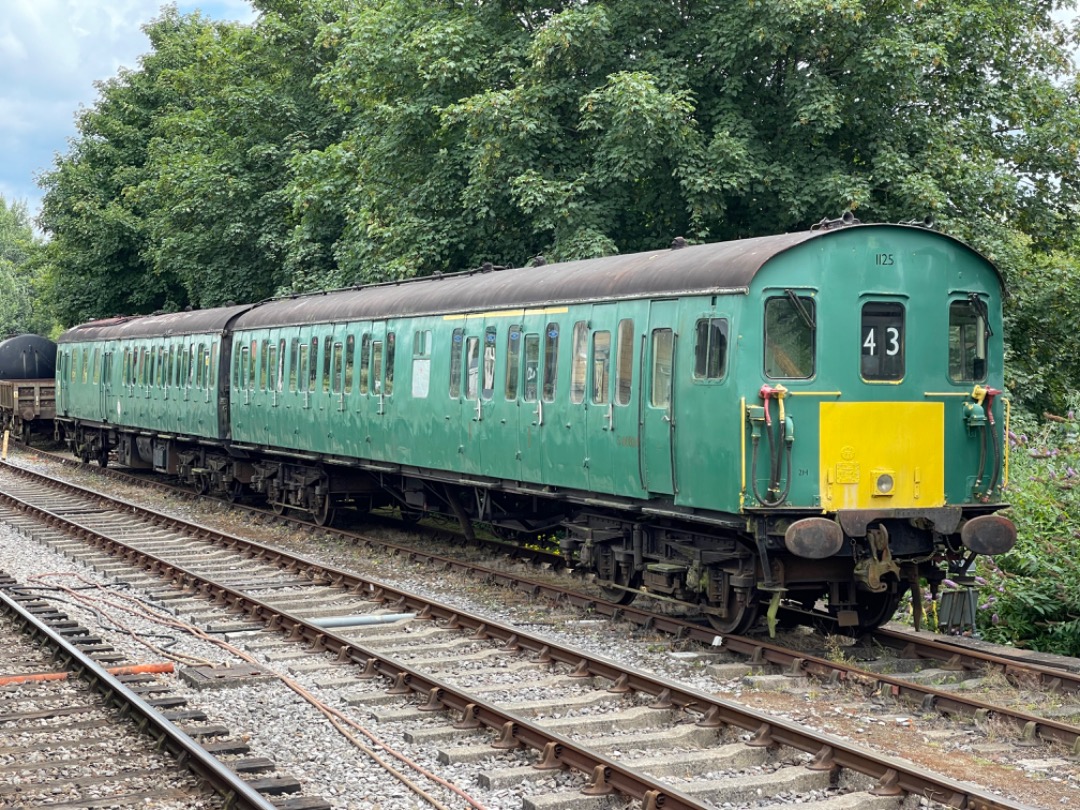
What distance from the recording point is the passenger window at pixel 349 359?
1812 cm

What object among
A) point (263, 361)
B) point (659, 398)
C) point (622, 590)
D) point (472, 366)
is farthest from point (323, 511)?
point (659, 398)

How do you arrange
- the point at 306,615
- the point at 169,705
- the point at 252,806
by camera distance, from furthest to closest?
the point at 306,615, the point at 169,705, the point at 252,806

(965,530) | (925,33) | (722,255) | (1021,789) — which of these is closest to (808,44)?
(925,33)

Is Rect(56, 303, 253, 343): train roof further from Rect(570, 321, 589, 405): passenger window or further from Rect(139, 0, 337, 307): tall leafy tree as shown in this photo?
Rect(570, 321, 589, 405): passenger window

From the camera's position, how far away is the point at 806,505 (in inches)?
398

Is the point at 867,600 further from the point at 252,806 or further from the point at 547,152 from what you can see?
the point at 547,152

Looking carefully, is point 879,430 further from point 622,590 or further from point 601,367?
point 622,590

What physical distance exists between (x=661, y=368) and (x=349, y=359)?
26.0 feet

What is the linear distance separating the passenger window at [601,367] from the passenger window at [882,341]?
2.45 metres

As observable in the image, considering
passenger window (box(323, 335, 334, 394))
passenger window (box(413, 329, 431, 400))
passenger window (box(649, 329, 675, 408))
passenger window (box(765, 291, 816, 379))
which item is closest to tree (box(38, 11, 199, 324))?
passenger window (box(323, 335, 334, 394))

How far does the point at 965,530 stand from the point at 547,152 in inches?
454

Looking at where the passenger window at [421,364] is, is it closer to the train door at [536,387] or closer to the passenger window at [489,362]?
the passenger window at [489,362]

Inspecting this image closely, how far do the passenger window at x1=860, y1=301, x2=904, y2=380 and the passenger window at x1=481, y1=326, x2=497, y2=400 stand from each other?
4779 mm

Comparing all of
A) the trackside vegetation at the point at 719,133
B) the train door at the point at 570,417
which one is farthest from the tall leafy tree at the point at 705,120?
the train door at the point at 570,417
